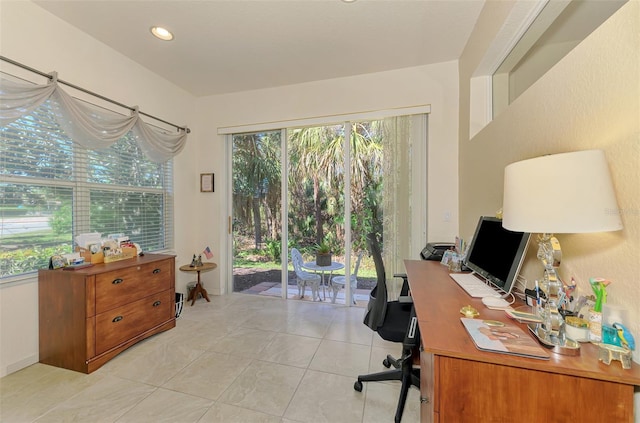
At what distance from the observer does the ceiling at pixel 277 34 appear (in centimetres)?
200

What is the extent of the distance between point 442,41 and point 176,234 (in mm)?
3717

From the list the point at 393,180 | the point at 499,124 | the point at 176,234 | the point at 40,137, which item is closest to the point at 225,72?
the point at 40,137

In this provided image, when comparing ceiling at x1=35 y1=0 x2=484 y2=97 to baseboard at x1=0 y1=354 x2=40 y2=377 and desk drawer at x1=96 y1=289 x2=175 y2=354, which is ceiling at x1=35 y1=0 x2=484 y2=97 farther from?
baseboard at x1=0 y1=354 x2=40 y2=377

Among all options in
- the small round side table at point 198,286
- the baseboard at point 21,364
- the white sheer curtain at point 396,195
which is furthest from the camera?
the small round side table at point 198,286

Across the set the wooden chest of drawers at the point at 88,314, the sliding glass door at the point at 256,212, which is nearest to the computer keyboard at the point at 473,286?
the sliding glass door at the point at 256,212

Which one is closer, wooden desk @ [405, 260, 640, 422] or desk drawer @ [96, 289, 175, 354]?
wooden desk @ [405, 260, 640, 422]

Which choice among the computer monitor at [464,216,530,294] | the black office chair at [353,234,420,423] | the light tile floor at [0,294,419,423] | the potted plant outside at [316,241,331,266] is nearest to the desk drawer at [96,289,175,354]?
the light tile floor at [0,294,419,423]

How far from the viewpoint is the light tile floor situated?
150cm

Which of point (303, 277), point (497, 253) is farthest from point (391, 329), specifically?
point (303, 277)

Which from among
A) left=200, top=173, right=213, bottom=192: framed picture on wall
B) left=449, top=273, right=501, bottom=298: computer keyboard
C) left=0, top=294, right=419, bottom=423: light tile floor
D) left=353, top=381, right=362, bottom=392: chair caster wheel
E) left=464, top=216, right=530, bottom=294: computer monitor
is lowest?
left=0, top=294, right=419, bottom=423: light tile floor

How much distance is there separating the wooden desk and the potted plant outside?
2.36 m

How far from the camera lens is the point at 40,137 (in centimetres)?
201

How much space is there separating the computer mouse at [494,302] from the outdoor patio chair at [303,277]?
2.26m

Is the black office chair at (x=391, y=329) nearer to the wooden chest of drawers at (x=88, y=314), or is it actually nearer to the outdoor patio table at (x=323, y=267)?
the outdoor patio table at (x=323, y=267)
